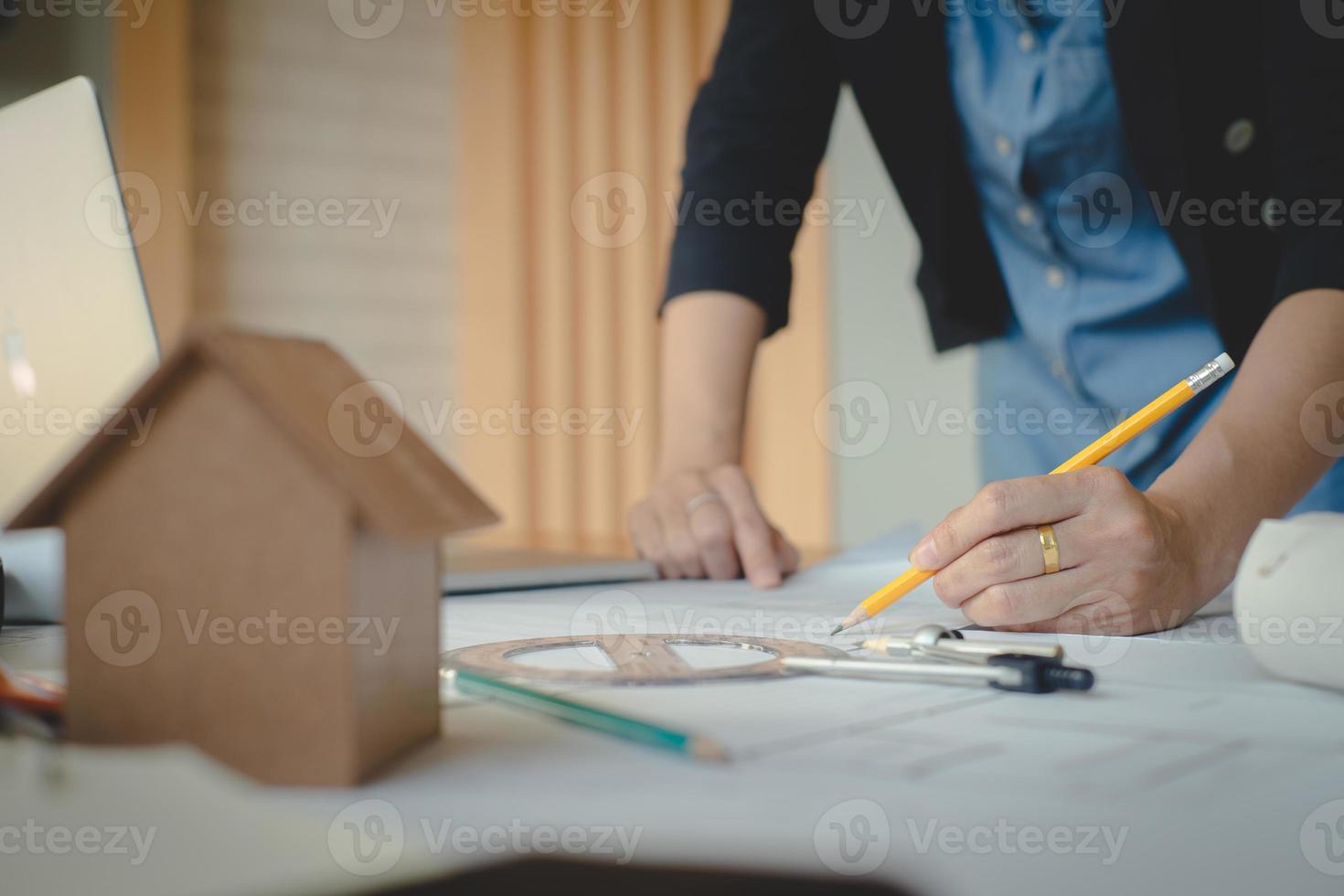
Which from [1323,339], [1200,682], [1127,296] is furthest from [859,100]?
[1200,682]

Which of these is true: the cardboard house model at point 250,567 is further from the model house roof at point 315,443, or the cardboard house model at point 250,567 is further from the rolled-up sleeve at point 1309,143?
the rolled-up sleeve at point 1309,143

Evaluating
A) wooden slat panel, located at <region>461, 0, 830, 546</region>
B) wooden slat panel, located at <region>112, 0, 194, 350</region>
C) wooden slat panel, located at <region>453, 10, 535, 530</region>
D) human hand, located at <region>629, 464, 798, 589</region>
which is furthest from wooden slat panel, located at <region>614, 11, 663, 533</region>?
human hand, located at <region>629, 464, 798, 589</region>

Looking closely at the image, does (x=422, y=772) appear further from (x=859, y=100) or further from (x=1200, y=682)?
(x=859, y=100)

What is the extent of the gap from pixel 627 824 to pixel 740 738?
8cm

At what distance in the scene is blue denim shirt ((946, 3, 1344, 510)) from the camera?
3.36 ft

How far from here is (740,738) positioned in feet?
1.10

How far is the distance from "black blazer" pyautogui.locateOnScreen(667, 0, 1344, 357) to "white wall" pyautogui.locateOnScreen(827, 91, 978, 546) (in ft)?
4.09

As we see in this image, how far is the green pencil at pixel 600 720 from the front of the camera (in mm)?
299

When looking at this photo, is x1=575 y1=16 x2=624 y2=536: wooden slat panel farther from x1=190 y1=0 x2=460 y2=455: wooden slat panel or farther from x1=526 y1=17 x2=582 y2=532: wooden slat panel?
x1=190 y1=0 x2=460 y2=455: wooden slat panel

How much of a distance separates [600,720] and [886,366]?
2.40m

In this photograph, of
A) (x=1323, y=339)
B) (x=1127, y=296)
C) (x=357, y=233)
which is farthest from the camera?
(x=357, y=233)

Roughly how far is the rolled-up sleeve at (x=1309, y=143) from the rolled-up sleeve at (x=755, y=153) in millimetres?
515

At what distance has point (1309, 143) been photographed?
813 millimetres

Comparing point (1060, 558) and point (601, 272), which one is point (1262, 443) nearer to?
point (1060, 558)
